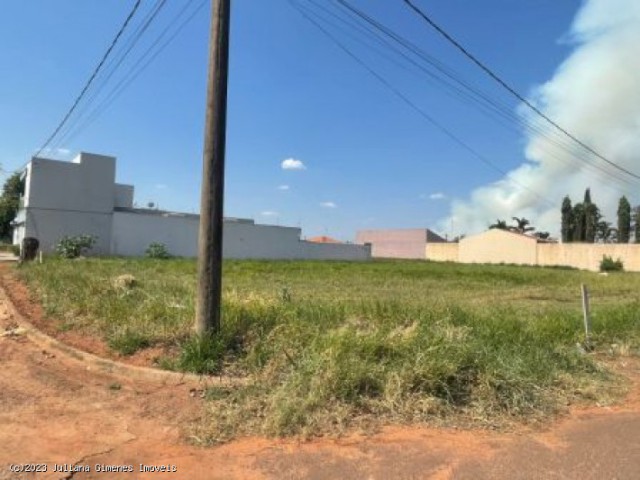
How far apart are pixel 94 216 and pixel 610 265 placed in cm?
4905

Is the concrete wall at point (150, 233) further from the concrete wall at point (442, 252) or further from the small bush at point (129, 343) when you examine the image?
the small bush at point (129, 343)

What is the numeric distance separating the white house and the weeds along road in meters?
42.8

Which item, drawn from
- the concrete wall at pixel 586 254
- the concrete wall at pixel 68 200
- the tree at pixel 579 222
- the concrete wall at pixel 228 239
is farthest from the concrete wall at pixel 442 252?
the concrete wall at pixel 68 200

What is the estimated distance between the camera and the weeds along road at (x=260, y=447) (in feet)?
14.9

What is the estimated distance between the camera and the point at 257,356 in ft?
22.7

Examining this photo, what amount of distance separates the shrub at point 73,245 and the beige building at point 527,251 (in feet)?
162

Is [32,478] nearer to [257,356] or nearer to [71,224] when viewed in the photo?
[257,356]

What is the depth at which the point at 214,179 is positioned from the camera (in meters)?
7.44

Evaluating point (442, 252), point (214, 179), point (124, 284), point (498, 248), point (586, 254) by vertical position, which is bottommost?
point (124, 284)

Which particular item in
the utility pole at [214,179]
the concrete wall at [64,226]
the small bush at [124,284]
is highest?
the concrete wall at [64,226]

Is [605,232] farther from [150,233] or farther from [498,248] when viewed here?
[150,233]

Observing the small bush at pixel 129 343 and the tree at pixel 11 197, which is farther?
the tree at pixel 11 197

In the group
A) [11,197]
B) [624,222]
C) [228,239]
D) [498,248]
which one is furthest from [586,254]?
[11,197]

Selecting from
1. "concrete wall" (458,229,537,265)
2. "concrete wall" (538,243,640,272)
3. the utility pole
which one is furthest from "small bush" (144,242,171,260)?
"concrete wall" (538,243,640,272)
